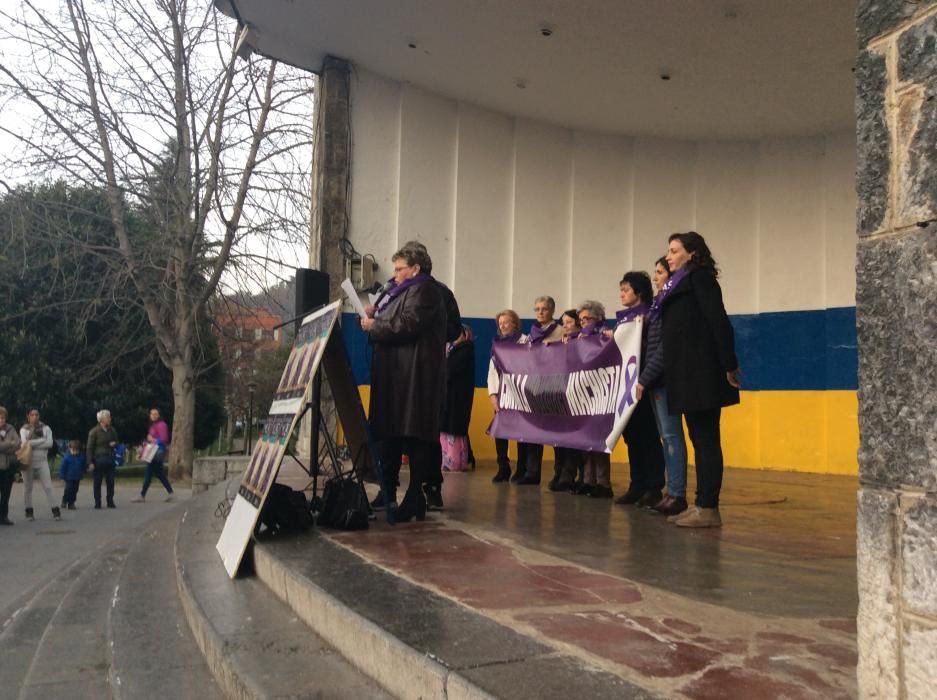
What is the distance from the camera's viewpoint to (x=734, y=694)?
2059 millimetres

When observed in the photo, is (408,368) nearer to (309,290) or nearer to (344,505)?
(344,505)

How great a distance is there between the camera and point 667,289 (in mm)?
4910

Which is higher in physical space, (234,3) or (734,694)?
(234,3)

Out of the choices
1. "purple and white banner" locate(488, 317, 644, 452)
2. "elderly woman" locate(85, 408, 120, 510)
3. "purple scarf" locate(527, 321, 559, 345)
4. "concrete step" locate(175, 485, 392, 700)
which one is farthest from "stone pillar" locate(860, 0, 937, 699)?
"elderly woman" locate(85, 408, 120, 510)

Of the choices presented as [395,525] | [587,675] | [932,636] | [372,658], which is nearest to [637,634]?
[587,675]

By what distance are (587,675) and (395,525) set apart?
8.88 feet

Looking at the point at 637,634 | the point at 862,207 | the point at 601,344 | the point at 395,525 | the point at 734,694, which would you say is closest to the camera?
the point at 862,207

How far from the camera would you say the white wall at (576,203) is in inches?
398

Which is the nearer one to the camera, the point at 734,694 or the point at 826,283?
the point at 734,694

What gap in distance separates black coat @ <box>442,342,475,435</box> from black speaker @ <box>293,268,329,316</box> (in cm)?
139

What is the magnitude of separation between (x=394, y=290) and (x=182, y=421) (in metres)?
18.8

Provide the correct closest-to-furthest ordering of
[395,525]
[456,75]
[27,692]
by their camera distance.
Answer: [27,692] < [395,525] < [456,75]

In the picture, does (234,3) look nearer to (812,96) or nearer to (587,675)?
(812,96)

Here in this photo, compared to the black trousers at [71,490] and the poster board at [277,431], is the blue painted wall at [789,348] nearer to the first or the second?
the poster board at [277,431]
